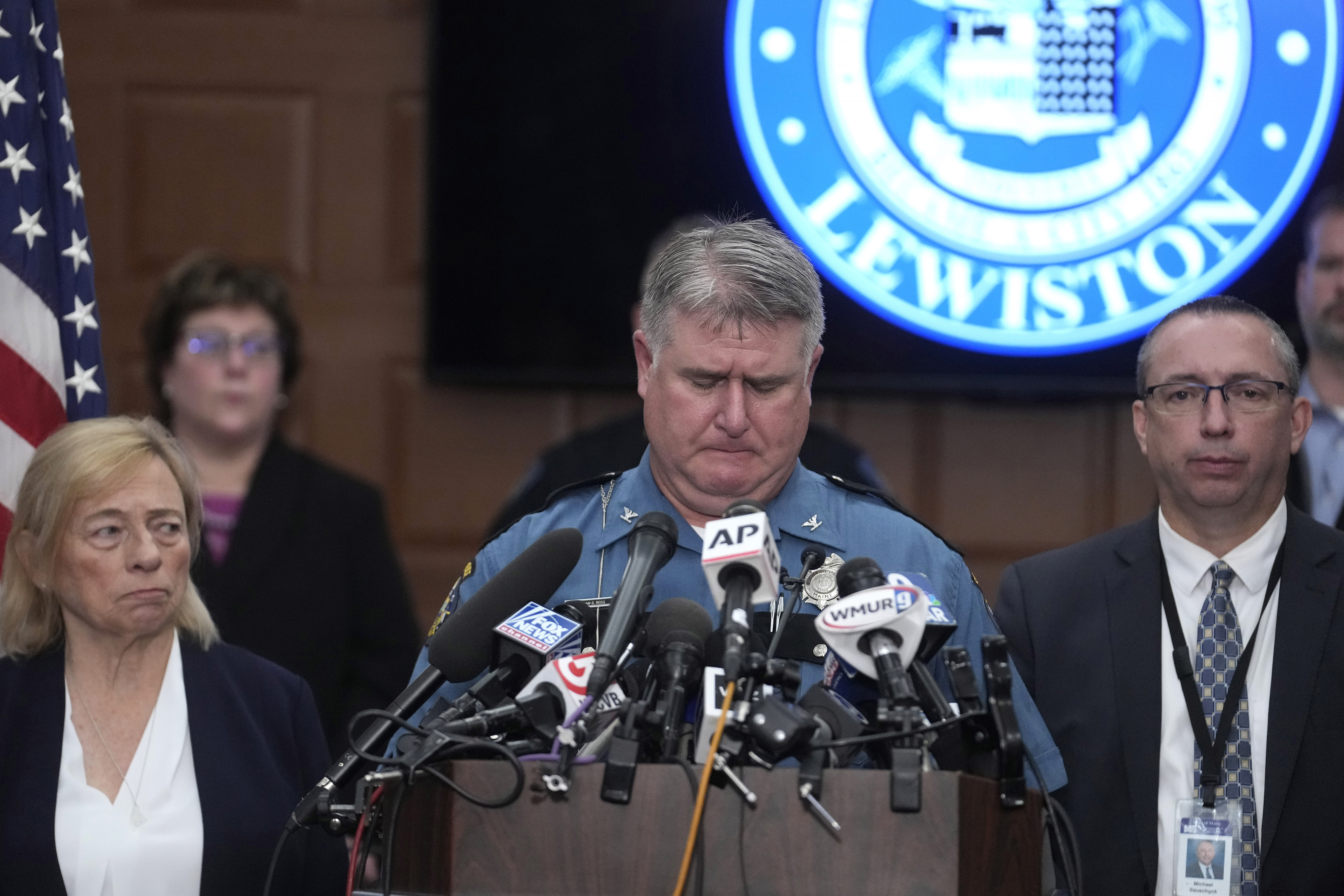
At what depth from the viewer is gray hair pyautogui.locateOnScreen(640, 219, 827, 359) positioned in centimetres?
215

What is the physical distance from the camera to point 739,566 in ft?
5.47

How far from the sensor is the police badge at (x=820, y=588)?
209 cm

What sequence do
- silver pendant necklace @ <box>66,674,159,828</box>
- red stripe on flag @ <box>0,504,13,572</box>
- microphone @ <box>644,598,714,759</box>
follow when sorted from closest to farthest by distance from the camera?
microphone @ <box>644,598,714,759</box>, silver pendant necklace @ <box>66,674,159,828</box>, red stripe on flag @ <box>0,504,13,572</box>

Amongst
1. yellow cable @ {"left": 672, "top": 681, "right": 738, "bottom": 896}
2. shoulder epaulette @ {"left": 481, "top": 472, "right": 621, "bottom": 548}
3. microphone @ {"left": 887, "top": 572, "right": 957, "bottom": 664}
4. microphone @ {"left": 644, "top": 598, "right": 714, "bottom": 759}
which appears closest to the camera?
yellow cable @ {"left": 672, "top": 681, "right": 738, "bottom": 896}

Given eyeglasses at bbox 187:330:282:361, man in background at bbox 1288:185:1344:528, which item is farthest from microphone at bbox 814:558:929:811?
eyeglasses at bbox 187:330:282:361

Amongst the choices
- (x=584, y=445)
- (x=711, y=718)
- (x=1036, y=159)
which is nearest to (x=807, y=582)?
(x=711, y=718)

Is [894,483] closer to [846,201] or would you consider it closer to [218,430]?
[846,201]

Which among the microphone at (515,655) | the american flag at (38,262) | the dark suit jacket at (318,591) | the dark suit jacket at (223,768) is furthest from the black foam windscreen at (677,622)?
the dark suit jacket at (318,591)

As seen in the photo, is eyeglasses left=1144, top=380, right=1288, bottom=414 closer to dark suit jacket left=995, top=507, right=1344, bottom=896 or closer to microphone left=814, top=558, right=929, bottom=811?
dark suit jacket left=995, top=507, right=1344, bottom=896

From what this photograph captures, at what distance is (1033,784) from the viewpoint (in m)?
2.22

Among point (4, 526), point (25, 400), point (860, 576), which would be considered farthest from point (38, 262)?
point (860, 576)

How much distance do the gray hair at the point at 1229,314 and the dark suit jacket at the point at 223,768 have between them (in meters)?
1.77

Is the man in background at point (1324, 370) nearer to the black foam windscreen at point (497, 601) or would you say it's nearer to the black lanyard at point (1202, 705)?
the black lanyard at point (1202, 705)

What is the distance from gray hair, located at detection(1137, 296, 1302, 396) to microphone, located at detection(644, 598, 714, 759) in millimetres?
1414
